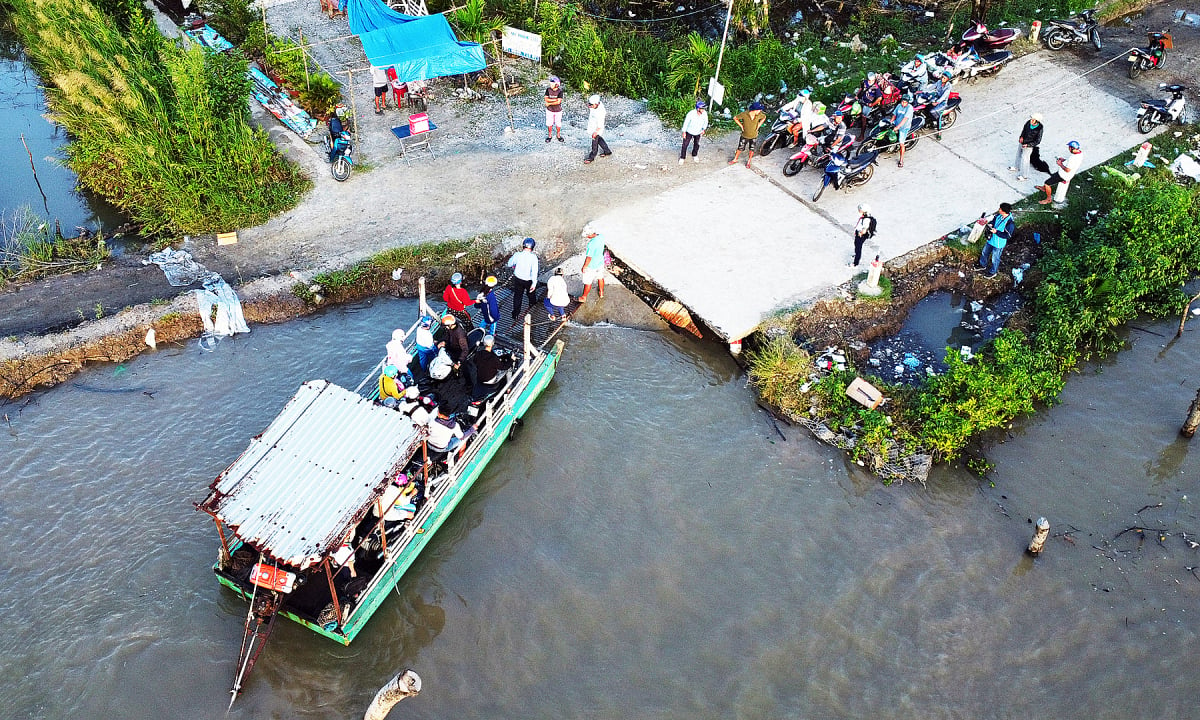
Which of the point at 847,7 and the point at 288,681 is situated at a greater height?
the point at 847,7

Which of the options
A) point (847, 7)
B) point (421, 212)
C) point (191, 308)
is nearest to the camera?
point (191, 308)

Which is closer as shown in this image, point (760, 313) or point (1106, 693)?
point (1106, 693)

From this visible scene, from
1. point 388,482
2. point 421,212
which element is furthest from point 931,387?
point 421,212

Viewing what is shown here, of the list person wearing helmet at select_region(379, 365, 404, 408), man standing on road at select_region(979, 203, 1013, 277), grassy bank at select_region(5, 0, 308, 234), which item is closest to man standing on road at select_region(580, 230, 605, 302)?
person wearing helmet at select_region(379, 365, 404, 408)

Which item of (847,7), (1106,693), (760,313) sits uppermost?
(847,7)

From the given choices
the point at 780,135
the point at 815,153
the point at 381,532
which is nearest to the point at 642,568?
the point at 381,532

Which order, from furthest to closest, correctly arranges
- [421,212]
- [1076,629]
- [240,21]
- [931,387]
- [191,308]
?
→ [240,21] → [421,212] → [191,308] → [931,387] → [1076,629]

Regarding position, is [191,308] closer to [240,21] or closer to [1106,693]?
[240,21]
